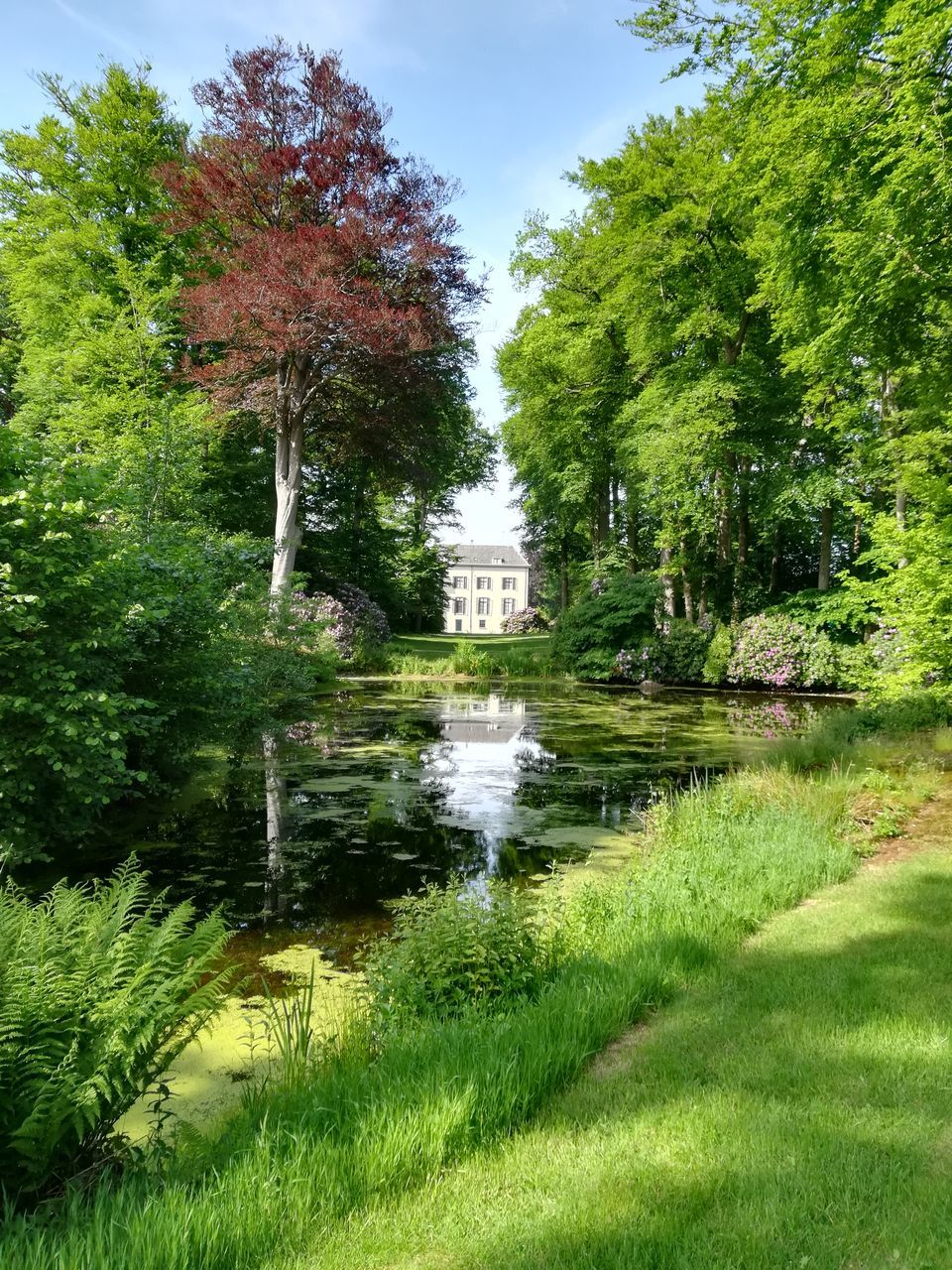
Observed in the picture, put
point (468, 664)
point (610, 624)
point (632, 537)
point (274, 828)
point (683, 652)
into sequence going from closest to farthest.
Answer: point (274, 828)
point (683, 652)
point (610, 624)
point (468, 664)
point (632, 537)

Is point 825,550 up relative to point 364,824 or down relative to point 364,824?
up

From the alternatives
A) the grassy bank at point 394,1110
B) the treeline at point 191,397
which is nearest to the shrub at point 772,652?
the treeline at point 191,397

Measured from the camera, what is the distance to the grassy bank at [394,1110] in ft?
6.98

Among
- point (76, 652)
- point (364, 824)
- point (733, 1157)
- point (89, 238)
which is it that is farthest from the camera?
point (89, 238)

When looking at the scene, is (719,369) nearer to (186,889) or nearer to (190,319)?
(190,319)

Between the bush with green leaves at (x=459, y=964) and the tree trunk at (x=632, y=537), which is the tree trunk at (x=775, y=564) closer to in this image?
the tree trunk at (x=632, y=537)

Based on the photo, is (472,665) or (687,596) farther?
(687,596)

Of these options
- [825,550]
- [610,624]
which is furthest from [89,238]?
[825,550]

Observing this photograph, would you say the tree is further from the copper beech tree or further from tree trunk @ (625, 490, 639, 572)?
tree trunk @ (625, 490, 639, 572)

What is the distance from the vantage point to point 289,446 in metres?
19.7

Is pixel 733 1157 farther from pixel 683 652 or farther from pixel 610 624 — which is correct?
pixel 610 624

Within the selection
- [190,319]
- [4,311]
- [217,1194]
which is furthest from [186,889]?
[4,311]

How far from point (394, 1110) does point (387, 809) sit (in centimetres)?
599

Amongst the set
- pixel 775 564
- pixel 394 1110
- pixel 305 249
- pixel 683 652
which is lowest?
pixel 394 1110
